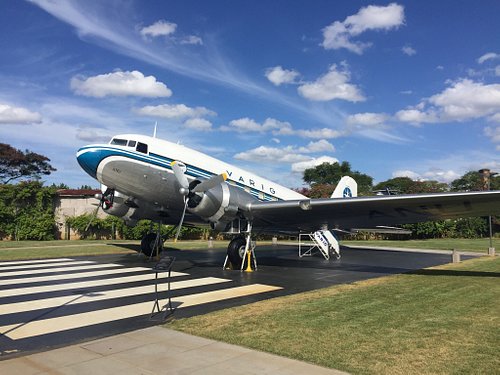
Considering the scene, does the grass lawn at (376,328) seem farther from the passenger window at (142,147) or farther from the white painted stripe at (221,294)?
the passenger window at (142,147)

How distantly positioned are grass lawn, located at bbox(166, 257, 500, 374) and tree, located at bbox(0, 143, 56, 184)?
5489 centimetres

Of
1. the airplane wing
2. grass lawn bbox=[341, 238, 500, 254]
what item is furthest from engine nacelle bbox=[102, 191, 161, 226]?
grass lawn bbox=[341, 238, 500, 254]

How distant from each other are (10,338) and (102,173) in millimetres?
8084

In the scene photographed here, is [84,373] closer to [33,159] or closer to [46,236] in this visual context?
[46,236]

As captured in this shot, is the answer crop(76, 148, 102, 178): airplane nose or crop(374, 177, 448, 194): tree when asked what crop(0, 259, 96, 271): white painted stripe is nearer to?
crop(76, 148, 102, 178): airplane nose

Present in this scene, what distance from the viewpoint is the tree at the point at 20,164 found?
53.2m

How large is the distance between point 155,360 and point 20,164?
192 ft

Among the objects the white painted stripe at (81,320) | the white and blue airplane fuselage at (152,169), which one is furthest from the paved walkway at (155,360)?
the white and blue airplane fuselage at (152,169)

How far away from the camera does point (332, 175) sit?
79.7 metres

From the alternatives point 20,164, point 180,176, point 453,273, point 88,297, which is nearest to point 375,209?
point 453,273

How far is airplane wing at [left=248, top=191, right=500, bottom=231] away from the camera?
12.6 meters

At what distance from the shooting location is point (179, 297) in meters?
10.2

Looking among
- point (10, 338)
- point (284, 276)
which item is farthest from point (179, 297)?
point (284, 276)

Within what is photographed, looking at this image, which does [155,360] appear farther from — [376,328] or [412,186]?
[412,186]
